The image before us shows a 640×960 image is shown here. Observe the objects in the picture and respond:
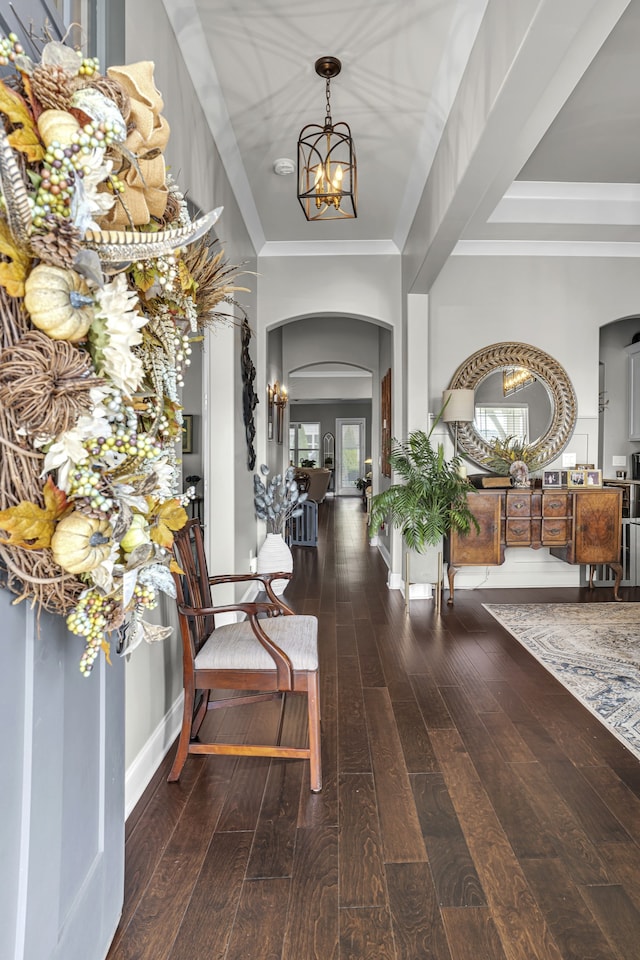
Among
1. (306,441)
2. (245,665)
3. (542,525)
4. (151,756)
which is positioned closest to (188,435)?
(245,665)

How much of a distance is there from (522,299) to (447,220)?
2.03m

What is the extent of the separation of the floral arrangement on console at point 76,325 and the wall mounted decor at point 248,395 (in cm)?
332

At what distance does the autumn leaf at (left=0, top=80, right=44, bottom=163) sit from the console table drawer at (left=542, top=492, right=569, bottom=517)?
458cm

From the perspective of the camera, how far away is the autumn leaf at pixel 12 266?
876 mm

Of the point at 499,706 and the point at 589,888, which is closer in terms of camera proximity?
the point at 589,888

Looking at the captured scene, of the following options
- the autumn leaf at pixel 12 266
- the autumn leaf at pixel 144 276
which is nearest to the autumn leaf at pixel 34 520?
the autumn leaf at pixel 12 266

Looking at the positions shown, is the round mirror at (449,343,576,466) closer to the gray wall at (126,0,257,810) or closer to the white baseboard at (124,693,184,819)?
the gray wall at (126,0,257,810)

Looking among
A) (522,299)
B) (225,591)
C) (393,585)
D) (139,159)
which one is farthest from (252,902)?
(522,299)

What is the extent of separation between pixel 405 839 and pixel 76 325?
1856 mm

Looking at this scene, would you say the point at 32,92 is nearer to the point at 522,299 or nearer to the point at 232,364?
the point at 232,364

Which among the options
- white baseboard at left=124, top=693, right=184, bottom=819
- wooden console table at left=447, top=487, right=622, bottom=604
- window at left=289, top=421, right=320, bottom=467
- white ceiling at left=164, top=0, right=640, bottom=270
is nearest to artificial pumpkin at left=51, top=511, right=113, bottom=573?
white baseboard at left=124, top=693, right=184, bottom=819

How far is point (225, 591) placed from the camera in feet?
12.8

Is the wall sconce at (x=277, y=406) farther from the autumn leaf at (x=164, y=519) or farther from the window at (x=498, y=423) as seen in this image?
the autumn leaf at (x=164, y=519)

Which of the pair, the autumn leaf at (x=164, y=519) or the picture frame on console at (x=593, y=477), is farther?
the picture frame on console at (x=593, y=477)
